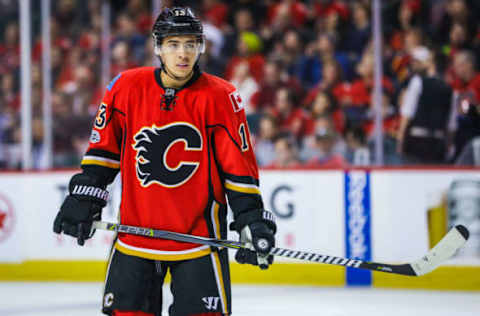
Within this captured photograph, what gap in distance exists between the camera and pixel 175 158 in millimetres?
2473

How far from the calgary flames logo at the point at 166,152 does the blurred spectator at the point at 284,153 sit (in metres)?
3.66

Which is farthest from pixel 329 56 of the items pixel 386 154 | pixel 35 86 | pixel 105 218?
pixel 35 86

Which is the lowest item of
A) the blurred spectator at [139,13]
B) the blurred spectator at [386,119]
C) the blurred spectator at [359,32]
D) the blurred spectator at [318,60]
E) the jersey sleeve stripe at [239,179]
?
the jersey sleeve stripe at [239,179]

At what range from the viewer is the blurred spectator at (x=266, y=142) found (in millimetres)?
6395

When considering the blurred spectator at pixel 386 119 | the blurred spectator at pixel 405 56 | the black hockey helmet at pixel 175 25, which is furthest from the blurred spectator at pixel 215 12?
the black hockey helmet at pixel 175 25

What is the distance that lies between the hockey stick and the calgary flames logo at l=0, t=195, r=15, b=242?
144 inches

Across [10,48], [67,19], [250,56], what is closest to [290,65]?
[250,56]

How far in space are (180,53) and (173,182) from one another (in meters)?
0.40

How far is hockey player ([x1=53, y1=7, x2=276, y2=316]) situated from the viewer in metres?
2.45

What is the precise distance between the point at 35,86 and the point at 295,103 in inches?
117

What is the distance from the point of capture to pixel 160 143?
2.47 metres

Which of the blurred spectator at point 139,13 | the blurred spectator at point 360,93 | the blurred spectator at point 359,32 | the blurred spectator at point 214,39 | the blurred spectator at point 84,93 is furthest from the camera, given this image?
the blurred spectator at point 139,13

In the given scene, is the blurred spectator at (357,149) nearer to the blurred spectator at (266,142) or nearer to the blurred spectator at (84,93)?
the blurred spectator at (266,142)

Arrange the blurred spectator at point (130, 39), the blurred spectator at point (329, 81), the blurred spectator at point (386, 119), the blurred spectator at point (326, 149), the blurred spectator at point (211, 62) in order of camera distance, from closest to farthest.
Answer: the blurred spectator at point (326, 149) → the blurred spectator at point (386, 119) → the blurred spectator at point (329, 81) → the blurred spectator at point (211, 62) → the blurred spectator at point (130, 39)
